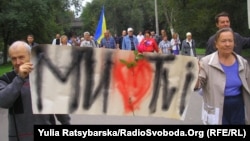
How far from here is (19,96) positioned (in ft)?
10.7

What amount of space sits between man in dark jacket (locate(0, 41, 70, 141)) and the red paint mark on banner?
37.1 inches

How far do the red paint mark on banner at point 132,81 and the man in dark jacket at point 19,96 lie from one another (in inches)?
37.1

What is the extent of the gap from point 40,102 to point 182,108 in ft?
4.40

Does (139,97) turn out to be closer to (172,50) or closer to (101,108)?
(101,108)

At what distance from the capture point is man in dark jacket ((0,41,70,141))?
3160mm

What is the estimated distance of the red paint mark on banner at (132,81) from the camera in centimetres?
404

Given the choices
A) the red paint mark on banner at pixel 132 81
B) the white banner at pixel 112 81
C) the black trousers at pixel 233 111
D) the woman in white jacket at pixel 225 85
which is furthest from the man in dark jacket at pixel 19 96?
the black trousers at pixel 233 111

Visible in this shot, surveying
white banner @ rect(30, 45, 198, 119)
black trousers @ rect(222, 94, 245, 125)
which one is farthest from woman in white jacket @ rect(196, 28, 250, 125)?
white banner @ rect(30, 45, 198, 119)

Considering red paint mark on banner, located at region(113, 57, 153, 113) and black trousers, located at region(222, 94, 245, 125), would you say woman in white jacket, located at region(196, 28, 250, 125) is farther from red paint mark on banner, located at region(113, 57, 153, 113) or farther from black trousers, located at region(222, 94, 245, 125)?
red paint mark on banner, located at region(113, 57, 153, 113)

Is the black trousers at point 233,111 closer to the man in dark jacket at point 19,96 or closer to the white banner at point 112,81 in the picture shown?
the white banner at point 112,81

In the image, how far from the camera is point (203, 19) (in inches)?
953

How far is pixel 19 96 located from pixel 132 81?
1.21 meters

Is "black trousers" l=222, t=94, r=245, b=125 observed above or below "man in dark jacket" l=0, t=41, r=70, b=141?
below

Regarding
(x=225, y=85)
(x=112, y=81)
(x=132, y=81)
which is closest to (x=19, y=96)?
(x=112, y=81)
